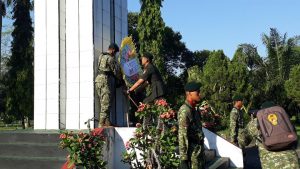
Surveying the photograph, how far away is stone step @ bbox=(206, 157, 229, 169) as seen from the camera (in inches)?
264

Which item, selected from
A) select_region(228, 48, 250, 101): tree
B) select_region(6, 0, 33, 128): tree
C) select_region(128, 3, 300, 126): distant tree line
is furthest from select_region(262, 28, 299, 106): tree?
select_region(6, 0, 33, 128): tree

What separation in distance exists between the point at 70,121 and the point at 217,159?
9.45 ft

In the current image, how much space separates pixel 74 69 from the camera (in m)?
7.43

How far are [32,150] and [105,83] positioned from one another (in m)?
1.71

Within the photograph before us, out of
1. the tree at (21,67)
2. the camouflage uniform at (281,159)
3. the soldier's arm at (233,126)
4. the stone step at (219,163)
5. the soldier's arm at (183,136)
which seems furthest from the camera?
the tree at (21,67)

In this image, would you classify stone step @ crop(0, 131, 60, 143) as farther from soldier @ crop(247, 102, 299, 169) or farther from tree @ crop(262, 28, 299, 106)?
tree @ crop(262, 28, 299, 106)

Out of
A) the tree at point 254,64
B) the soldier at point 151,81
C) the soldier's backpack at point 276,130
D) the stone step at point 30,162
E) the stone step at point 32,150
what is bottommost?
the stone step at point 30,162

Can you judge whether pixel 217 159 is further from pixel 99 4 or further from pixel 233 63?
pixel 233 63

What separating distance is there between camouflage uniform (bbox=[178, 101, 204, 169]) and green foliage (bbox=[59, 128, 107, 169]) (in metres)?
1.49

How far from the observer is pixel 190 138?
440 centimetres

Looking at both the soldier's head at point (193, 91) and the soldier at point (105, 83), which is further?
the soldier at point (105, 83)

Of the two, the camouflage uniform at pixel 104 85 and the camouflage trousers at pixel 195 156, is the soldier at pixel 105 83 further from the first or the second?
the camouflage trousers at pixel 195 156

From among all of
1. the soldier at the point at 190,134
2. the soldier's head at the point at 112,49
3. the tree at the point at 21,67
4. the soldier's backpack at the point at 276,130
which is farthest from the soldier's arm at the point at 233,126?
the tree at the point at 21,67

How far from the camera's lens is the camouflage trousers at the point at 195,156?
4332 mm
